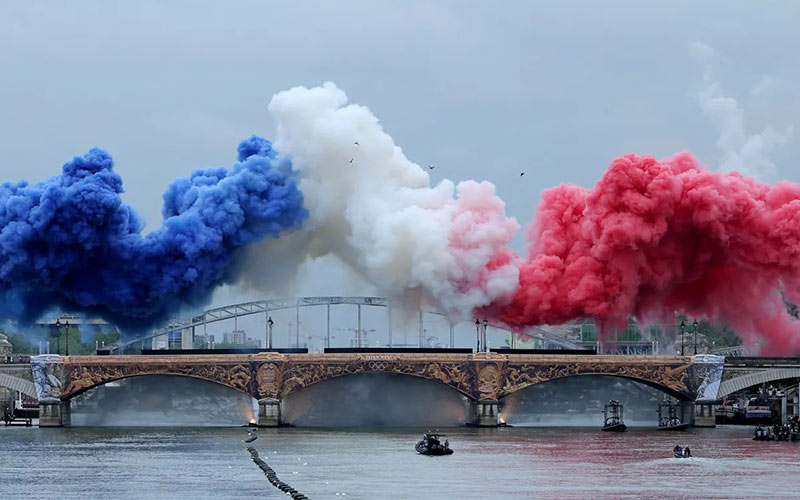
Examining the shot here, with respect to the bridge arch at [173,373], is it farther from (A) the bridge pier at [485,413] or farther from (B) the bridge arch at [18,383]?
Answer: (A) the bridge pier at [485,413]

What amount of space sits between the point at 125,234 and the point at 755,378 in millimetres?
62321

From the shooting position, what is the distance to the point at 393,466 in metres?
125

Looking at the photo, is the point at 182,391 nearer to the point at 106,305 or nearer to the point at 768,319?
the point at 106,305

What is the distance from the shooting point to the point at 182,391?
183000 mm

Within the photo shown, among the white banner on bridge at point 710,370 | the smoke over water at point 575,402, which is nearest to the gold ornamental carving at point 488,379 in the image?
the smoke over water at point 575,402

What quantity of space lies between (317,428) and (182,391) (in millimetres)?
15170

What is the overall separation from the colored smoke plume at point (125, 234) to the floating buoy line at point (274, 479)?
36727 millimetres

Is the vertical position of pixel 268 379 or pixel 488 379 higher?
pixel 268 379

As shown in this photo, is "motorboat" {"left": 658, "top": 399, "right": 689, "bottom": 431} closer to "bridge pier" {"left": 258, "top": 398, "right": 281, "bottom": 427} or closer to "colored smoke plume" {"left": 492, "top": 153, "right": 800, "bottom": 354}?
"colored smoke plume" {"left": 492, "top": 153, "right": 800, "bottom": 354}

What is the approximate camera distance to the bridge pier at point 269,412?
173375mm

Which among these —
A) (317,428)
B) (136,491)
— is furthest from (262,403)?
(136,491)

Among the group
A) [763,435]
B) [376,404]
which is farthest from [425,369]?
[763,435]

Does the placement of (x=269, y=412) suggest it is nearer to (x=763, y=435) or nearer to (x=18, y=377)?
(x=18, y=377)

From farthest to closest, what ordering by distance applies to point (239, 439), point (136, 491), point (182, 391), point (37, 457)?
1. point (182, 391)
2. point (239, 439)
3. point (37, 457)
4. point (136, 491)
